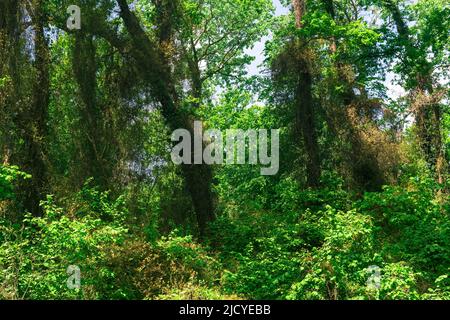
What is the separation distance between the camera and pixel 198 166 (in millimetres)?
16641

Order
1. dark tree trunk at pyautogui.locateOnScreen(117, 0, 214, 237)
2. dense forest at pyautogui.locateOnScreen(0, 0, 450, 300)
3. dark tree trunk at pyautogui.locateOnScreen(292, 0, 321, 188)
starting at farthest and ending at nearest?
dark tree trunk at pyautogui.locateOnScreen(292, 0, 321, 188) → dark tree trunk at pyautogui.locateOnScreen(117, 0, 214, 237) → dense forest at pyautogui.locateOnScreen(0, 0, 450, 300)

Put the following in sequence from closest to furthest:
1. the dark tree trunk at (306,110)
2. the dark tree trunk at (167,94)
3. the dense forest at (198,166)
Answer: the dense forest at (198,166) → the dark tree trunk at (167,94) → the dark tree trunk at (306,110)

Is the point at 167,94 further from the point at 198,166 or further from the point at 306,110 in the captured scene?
the point at 306,110

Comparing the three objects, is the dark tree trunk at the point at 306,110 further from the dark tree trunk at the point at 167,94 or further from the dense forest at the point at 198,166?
the dark tree trunk at the point at 167,94

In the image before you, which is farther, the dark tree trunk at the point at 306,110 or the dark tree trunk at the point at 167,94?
the dark tree trunk at the point at 306,110

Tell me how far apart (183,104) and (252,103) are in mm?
13689

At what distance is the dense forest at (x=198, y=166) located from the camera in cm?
1020

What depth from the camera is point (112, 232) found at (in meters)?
10.5

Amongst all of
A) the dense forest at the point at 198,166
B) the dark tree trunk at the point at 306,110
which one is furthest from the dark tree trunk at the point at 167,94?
the dark tree trunk at the point at 306,110

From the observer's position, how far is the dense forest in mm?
10195

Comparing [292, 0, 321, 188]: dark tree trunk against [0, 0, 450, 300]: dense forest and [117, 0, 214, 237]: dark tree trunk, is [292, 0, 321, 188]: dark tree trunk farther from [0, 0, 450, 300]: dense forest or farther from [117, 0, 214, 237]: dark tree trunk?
[117, 0, 214, 237]: dark tree trunk

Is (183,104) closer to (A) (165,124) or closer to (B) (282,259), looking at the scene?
(A) (165,124)

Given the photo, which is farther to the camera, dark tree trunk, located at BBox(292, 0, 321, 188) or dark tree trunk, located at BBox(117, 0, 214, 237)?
dark tree trunk, located at BBox(292, 0, 321, 188)

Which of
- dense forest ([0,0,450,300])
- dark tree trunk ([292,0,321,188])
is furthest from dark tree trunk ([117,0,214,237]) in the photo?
dark tree trunk ([292,0,321,188])
